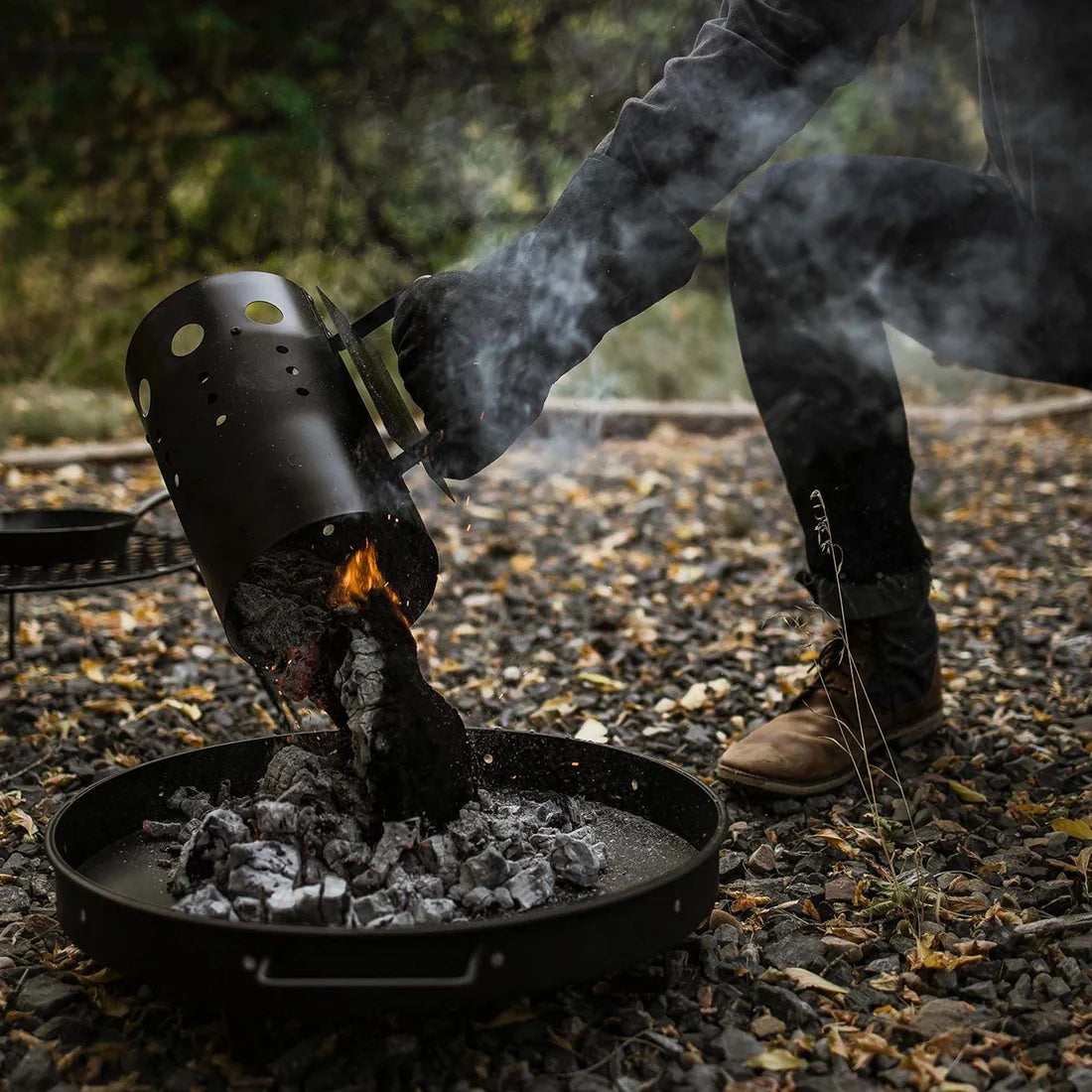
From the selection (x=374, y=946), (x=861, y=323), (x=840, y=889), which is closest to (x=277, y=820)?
(x=374, y=946)

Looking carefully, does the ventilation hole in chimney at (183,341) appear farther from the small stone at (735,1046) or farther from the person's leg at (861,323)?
the small stone at (735,1046)

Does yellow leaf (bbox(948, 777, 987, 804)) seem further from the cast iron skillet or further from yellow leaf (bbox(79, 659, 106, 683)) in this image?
yellow leaf (bbox(79, 659, 106, 683))

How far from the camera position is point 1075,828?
221cm

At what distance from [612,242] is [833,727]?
1.28 metres

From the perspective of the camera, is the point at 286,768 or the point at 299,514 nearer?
the point at 299,514

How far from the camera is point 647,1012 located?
171 centimetres

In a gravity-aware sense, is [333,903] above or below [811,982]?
above

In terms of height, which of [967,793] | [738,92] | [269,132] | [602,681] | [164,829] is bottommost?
[967,793]

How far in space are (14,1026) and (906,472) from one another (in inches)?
77.3

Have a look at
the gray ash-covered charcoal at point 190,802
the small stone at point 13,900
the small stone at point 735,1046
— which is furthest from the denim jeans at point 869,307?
the small stone at point 13,900

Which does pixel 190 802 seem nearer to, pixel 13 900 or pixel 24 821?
pixel 13 900

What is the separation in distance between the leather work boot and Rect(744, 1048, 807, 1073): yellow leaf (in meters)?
0.87

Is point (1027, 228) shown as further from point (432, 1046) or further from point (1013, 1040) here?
point (432, 1046)

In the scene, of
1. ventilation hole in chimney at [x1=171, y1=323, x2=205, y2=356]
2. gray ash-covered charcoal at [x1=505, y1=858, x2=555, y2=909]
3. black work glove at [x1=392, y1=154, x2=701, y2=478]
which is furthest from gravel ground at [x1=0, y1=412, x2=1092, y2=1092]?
ventilation hole in chimney at [x1=171, y1=323, x2=205, y2=356]
